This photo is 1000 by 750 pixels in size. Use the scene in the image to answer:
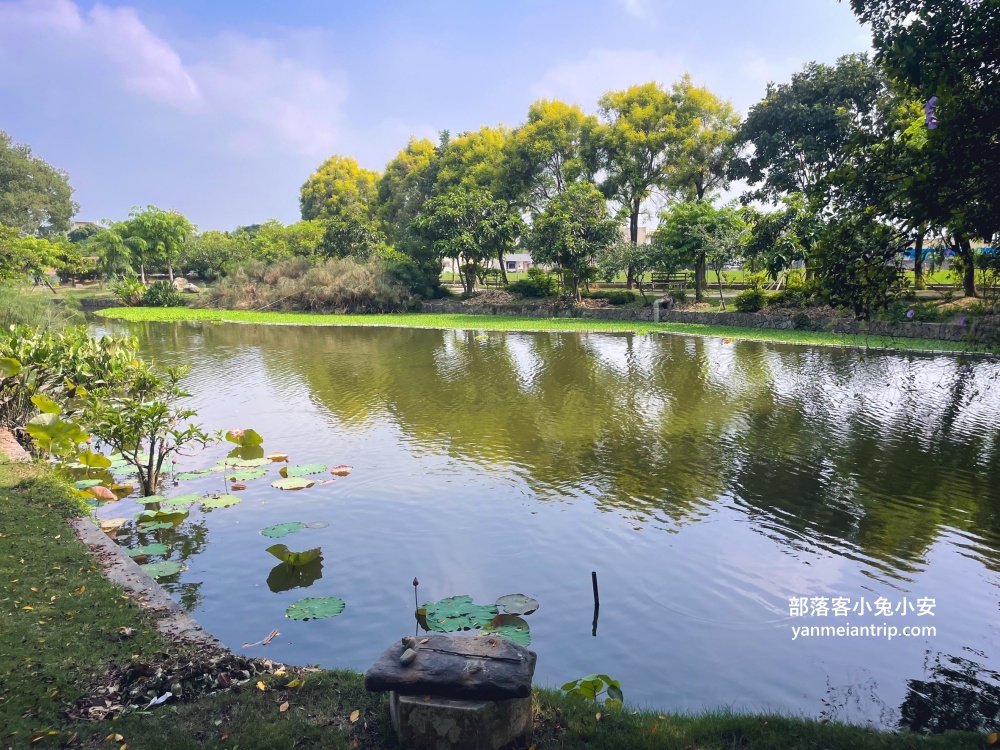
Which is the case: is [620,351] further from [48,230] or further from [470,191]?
[48,230]

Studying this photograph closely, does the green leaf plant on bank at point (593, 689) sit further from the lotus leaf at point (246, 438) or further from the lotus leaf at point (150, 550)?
the lotus leaf at point (246, 438)

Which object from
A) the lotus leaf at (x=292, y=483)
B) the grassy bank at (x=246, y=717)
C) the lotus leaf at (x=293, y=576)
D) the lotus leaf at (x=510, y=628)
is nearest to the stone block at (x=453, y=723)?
the grassy bank at (x=246, y=717)

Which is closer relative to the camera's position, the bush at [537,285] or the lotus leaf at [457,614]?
the lotus leaf at [457,614]

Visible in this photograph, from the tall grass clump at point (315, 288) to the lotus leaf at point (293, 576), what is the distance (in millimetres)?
29813

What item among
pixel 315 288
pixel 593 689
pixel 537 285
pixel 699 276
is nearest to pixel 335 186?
pixel 315 288

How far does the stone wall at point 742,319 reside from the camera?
64.8 feet

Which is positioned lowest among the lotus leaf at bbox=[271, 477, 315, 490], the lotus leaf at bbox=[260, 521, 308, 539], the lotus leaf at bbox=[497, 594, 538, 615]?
the lotus leaf at bbox=[497, 594, 538, 615]

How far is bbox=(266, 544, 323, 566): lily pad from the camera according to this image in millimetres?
6918

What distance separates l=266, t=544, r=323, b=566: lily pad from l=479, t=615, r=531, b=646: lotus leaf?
2.28 m

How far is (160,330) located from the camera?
102 feet

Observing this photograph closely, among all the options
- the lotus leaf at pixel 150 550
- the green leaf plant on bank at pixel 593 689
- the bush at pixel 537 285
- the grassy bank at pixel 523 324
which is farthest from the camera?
the bush at pixel 537 285

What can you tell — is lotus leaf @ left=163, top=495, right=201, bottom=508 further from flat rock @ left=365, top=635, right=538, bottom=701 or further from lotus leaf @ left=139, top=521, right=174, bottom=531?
flat rock @ left=365, top=635, right=538, bottom=701

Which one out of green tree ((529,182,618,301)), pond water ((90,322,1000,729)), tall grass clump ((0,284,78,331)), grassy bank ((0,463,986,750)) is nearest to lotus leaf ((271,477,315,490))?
pond water ((90,322,1000,729))

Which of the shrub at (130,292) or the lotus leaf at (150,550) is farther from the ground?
the shrub at (130,292)
